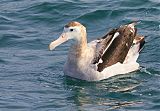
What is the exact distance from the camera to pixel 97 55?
13.4m

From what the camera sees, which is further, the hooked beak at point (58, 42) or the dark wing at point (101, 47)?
the dark wing at point (101, 47)

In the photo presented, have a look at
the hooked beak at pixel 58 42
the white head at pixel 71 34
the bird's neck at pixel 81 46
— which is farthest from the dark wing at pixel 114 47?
the hooked beak at pixel 58 42

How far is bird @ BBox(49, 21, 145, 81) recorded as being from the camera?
13.3 metres

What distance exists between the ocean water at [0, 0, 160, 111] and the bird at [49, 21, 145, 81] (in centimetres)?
15

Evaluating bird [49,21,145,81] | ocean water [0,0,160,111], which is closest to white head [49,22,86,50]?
bird [49,21,145,81]

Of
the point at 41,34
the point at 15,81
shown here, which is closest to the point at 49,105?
the point at 15,81

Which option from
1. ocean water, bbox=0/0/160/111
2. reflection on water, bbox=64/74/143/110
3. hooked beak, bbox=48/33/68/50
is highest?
hooked beak, bbox=48/33/68/50

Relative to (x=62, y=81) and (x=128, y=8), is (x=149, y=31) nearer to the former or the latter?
(x=128, y=8)

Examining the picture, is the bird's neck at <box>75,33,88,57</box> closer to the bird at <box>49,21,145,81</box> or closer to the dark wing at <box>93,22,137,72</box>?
the bird at <box>49,21,145,81</box>

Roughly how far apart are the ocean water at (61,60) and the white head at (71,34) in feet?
2.42

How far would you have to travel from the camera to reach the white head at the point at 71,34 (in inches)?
513

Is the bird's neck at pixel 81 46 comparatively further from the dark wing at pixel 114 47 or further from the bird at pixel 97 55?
the dark wing at pixel 114 47

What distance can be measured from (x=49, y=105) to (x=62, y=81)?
1659 mm

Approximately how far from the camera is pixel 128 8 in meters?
17.5
